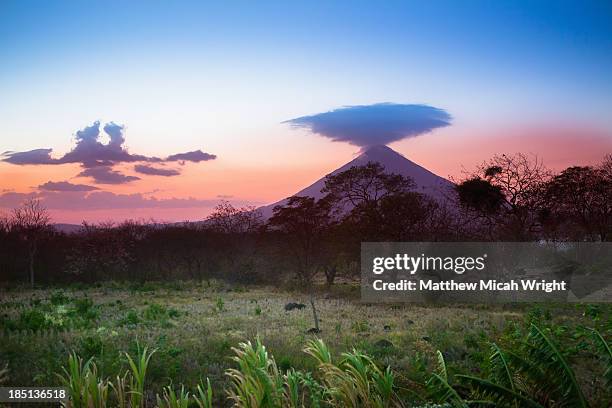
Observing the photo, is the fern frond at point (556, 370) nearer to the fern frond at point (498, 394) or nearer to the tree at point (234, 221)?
the fern frond at point (498, 394)

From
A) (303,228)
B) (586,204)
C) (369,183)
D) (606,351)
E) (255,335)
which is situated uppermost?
(369,183)

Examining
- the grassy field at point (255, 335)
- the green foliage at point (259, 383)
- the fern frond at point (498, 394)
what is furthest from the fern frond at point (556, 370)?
the green foliage at point (259, 383)

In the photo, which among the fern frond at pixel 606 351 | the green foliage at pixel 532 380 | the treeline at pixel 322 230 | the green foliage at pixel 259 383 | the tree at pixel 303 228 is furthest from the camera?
the tree at pixel 303 228

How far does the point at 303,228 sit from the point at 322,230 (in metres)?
1.68

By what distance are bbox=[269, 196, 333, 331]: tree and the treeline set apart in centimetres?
7

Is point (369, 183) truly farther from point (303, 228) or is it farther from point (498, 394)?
point (498, 394)

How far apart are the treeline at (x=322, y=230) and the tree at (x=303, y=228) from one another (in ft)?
0.22

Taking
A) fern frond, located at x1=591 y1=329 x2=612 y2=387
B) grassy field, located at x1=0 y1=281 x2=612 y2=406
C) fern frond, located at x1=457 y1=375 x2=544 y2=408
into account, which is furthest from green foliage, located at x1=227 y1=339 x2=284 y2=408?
fern frond, located at x1=591 y1=329 x2=612 y2=387

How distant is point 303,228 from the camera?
3309 cm

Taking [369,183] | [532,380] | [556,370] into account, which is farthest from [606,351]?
[369,183]

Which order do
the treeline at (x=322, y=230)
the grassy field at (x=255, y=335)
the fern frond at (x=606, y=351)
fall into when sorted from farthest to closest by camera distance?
the treeline at (x=322, y=230), the grassy field at (x=255, y=335), the fern frond at (x=606, y=351)

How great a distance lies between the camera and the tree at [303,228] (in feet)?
106

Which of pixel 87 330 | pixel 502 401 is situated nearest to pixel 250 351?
pixel 502 401

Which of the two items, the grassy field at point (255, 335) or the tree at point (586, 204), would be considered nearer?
the grassy field at point (255, 335)
